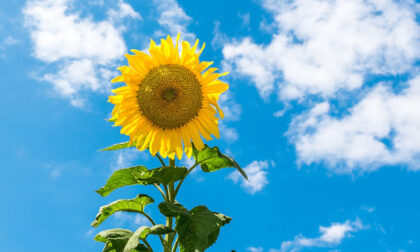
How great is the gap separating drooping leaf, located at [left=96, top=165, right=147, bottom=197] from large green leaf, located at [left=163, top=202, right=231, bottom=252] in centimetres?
55

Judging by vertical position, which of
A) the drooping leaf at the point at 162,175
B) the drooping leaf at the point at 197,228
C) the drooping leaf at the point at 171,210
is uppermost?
the drooping leaf at the point at 162,175

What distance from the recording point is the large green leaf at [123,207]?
5441 millimetres

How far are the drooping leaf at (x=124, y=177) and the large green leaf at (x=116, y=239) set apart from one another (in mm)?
545

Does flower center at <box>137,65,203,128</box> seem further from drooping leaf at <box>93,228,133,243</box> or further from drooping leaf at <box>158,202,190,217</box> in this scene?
drooping leaf at <box>93,228,133,243</box>

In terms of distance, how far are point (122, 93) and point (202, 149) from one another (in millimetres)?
1166

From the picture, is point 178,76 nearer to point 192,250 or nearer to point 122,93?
point 122,93

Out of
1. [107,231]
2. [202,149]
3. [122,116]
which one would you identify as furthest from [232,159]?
[107,231]

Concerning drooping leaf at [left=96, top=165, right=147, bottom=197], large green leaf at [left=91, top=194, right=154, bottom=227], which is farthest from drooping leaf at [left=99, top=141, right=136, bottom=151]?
large green leaf at [left=91, top=194, right=154, bottom=227]

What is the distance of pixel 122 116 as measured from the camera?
17.3 feet

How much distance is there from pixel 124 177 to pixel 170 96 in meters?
1.11

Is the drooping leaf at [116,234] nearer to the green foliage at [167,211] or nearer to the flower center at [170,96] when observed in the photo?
the green foliage at [167,211]

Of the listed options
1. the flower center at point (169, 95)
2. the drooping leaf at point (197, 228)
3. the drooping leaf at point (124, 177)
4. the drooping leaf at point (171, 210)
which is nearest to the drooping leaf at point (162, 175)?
the drooping leaf at point (124, 177)

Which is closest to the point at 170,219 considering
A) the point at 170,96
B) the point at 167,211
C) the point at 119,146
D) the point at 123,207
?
the point at 167,211

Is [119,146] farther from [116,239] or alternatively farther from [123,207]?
[116,239]
